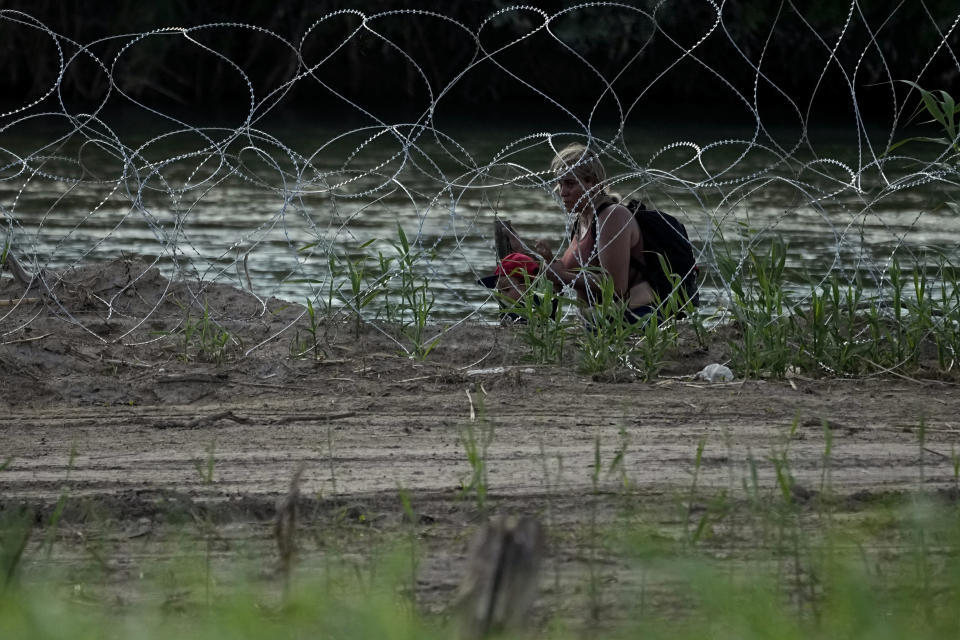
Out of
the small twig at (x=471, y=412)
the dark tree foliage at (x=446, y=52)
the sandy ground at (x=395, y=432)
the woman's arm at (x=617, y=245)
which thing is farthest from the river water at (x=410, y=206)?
the dark tree foliage at (x=446, y=52)

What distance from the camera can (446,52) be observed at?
25.0m

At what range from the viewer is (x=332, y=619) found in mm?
2695

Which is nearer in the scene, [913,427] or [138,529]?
[138,529]

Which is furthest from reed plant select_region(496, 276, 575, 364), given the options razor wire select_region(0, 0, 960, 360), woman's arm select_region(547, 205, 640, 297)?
woman's arm select_region(547, 205, 640, 297)

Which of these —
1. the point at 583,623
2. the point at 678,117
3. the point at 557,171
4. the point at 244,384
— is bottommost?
the point at 583,623

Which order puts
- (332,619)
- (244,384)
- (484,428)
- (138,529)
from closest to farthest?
(332,619), (138,529), (484,428), (244,384)

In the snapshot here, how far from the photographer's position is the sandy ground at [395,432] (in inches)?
154

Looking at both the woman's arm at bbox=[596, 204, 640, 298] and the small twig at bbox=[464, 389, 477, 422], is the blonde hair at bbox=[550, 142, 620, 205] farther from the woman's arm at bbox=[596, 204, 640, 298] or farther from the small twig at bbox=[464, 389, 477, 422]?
the small twig at bbox=[464, 389, 477, 422]

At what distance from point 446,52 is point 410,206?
12.5 m

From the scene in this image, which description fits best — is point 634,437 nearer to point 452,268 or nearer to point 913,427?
point 913,427

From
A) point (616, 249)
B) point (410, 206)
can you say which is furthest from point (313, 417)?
point (410, 206)

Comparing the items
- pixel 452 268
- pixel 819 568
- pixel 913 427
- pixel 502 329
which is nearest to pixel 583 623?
pixel 819 568

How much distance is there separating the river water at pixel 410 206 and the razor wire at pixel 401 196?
1.7 inches

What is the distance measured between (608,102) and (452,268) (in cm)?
1702
